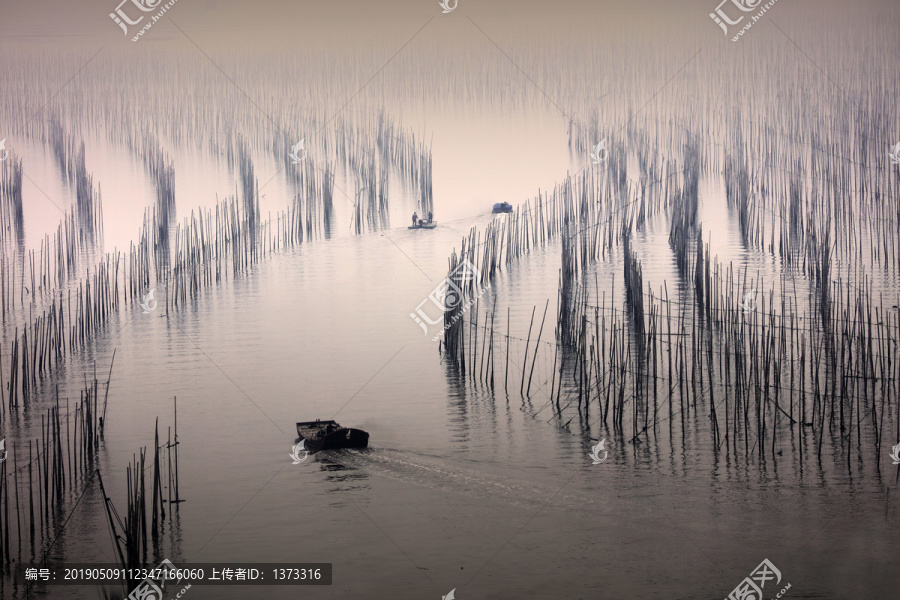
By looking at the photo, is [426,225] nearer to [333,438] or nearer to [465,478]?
[333,438]

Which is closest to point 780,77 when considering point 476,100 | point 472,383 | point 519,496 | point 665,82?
point 665,82

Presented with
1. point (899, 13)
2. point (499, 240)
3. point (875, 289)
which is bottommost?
point (875, 289)

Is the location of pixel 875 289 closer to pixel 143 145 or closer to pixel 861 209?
pixel 861 209
